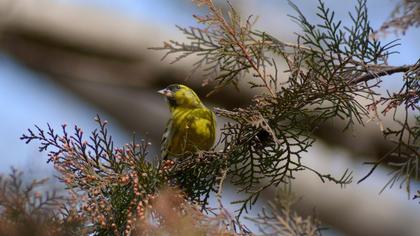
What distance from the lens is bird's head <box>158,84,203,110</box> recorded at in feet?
14.3

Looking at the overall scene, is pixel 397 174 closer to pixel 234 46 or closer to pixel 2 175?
pixel 234 46

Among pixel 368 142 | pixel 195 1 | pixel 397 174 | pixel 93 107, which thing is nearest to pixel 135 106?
pixel 93 107

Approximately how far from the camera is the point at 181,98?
14.5ft

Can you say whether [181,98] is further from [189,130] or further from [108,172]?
[108,172]

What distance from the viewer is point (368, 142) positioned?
6.68m

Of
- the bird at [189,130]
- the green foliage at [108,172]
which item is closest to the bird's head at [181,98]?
the bird at [189,130]

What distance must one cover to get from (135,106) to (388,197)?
272cm

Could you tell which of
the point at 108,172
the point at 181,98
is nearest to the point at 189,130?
the point at 181,98

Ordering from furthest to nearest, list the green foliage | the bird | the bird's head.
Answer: the bird's head < the bird < the green foliage

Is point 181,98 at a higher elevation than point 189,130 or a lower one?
higher

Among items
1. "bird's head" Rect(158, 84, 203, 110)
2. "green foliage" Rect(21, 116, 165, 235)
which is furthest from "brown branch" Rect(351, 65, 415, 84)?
"bird's head" Rect(158, 84, 203, 110)

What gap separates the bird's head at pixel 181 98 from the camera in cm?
435

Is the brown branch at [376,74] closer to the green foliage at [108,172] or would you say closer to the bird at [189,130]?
the green foliage at [108,172]

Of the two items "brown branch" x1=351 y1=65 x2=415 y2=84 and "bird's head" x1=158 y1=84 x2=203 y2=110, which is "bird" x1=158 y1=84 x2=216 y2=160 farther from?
"brown branch" x1=351 y1=65 x2=415 y2=84
